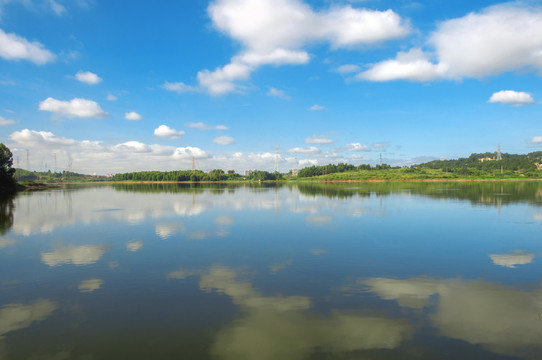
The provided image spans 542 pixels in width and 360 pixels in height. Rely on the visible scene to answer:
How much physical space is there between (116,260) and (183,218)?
1424 centimetres

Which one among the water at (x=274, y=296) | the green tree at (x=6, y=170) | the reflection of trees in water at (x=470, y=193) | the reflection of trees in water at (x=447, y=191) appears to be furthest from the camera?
the green tree at (x=6, y=170)

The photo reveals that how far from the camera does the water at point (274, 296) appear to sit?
7.39 m

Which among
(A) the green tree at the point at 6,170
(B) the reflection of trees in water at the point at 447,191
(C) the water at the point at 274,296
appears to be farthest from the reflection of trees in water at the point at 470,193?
(A) the green tree at the point at 6,170

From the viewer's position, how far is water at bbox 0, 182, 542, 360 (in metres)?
7.39

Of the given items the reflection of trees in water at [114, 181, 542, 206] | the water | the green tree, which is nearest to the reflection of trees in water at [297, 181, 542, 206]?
the reflection of trees in water at [114, 181, 542, 206]

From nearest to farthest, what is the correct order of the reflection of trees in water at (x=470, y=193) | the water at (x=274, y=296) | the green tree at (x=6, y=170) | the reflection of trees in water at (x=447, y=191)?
the water at (x=274, y=296) < the reflection of trees in water at (x=470, y=193) < the reflection of trees in water at (x=447, y=191) < the green tree at (x=6, y=170)

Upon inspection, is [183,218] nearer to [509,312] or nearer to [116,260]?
[116,260]

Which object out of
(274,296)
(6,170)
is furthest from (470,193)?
(6,170)

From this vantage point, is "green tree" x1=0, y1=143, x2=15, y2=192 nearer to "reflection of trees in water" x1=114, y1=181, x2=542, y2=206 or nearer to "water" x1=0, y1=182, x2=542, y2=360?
"reflection of trees in water" x1=114, y1=181, x2=542, y2=206

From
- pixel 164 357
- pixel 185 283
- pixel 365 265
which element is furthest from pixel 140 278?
pixel 365 265

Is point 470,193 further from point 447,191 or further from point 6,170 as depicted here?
point 6,170

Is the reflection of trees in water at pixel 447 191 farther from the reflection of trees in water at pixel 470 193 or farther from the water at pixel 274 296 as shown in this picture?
the water at pixel 274 296

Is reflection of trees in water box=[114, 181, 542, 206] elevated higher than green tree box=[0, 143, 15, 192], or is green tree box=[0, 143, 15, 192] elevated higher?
green tree box=[0, 143, 15, 192]

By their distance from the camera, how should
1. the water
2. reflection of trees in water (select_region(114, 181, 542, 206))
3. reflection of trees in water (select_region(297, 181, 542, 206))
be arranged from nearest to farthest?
the water → reflection of trees in water (select_region(297, 181, 542, 206)) → reflection of trees in water (select_region(114, 181, 542, 206))
